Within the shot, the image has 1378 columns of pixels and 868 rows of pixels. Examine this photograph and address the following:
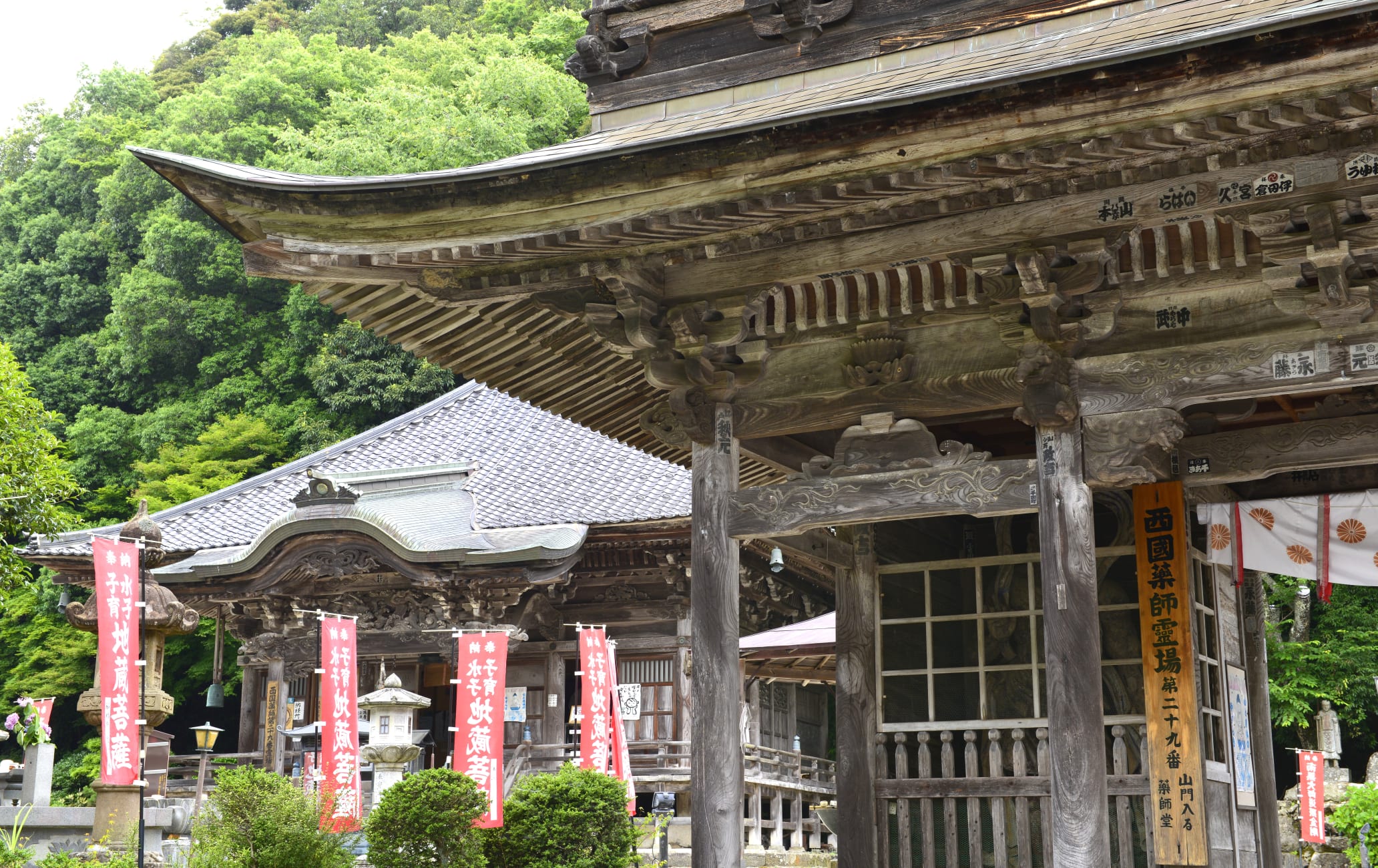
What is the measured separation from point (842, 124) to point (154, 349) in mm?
32239

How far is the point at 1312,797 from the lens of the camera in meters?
17.6

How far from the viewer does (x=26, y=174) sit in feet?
132

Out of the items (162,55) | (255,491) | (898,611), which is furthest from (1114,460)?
(162,55)

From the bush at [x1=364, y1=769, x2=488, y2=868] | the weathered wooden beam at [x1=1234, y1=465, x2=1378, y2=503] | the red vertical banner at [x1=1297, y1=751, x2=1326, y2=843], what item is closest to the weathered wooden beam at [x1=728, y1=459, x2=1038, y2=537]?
the weathered wooden beam at [x1=1234, y1=465, x2=1378, y2=503]

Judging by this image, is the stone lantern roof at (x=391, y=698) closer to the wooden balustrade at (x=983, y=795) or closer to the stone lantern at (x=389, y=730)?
the stone lantern at (x=389, y=730)

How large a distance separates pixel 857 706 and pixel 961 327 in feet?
9.99

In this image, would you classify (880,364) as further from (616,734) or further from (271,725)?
(271,725)

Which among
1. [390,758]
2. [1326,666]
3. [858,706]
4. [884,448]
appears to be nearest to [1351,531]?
[858,706]

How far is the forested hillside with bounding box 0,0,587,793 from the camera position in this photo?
30.5 meters

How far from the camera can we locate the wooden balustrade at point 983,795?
7828 mm

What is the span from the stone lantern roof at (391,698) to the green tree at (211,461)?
16.5 m

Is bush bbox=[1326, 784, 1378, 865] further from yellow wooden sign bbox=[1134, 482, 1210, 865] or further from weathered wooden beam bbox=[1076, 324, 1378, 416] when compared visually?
weathered wooden beam bbox=[1076, 324, 1378, 416]

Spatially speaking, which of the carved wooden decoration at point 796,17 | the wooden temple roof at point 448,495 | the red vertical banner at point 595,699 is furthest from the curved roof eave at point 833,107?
the wooden temple roof at point 448,495

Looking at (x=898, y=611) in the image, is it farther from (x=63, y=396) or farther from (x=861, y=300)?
(x=63, y=396)
